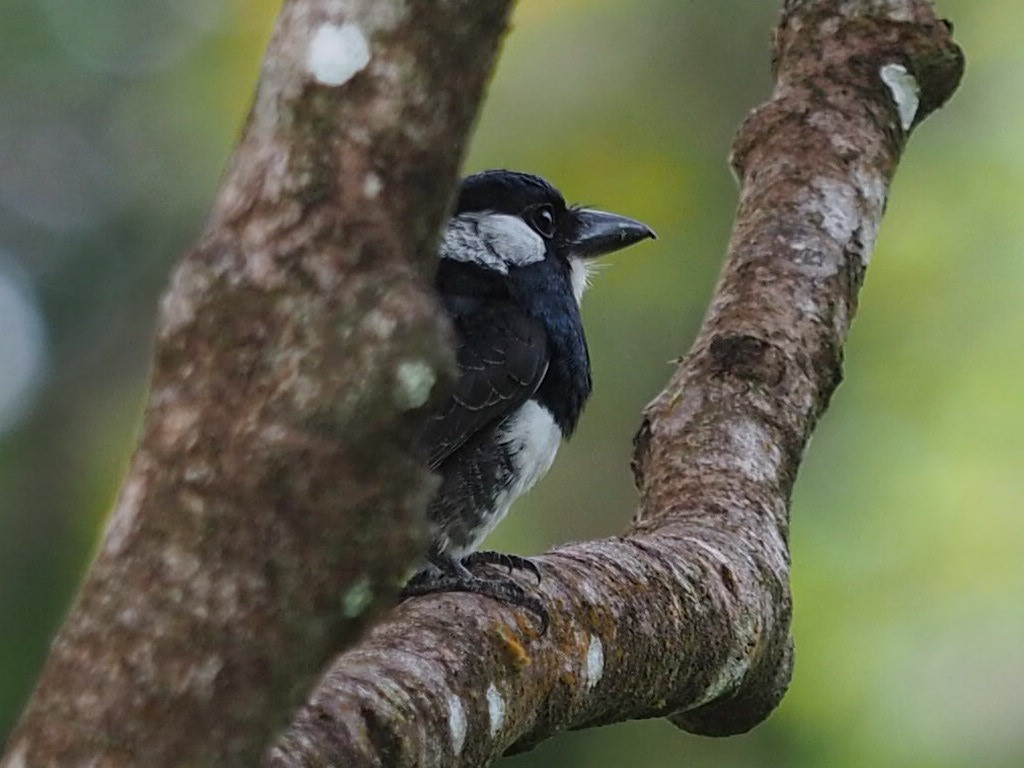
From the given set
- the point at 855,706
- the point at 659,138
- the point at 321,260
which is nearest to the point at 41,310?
the point at 659,138

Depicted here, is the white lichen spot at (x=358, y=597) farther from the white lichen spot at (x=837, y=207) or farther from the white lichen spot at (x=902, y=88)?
the white lichen spot at (x=902, y=88)

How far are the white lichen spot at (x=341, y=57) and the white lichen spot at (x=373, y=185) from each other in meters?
0.08

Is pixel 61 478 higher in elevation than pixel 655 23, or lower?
lower

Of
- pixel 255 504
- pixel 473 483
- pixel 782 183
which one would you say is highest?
pixel 782 183

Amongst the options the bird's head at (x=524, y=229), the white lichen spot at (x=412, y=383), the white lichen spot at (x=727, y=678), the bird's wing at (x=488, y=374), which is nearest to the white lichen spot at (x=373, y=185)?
the white lichen spot at (x=412, y=383)

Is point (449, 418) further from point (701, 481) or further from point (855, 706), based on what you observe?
point (855, 706)

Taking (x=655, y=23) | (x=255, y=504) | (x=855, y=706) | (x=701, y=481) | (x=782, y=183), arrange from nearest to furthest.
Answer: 1. (x=255, y=504)
2. (x=701, y=481)
3. (x=782, y=183)
4. (x=855, y=706)
5. (x=655, y=23)

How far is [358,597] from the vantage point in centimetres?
109

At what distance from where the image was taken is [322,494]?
1.09 meters

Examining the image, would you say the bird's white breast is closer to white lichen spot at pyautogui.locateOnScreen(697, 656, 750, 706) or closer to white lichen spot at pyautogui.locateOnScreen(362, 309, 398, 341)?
white lichen spot at pyautogui.locateOnScreen(697, 656, 750, 706)

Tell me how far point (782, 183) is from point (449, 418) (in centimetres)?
99

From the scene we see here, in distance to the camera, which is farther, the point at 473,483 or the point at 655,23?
the point at 655,23

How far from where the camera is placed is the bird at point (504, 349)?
291cm

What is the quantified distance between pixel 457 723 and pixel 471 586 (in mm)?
582
